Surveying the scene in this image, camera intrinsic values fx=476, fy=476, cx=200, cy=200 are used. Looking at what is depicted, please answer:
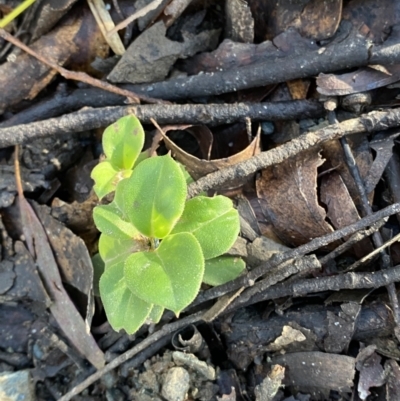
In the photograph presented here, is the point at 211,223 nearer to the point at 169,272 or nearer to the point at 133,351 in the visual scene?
the point at 169,272

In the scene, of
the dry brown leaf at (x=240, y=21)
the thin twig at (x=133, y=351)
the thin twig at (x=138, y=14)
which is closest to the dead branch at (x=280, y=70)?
the dry brown leaf at (x=240, y=21)

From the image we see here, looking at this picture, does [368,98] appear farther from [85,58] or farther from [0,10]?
[0,10]

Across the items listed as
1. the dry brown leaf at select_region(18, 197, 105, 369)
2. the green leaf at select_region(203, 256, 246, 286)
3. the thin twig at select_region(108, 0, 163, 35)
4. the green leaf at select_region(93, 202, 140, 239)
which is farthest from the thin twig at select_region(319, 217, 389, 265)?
the thin twig at select_region(108, 0, 163, 35)

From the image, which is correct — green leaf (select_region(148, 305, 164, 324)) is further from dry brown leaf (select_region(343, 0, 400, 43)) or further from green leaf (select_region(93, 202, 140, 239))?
dry brown leaf (select_region(343, 0, 400, 43))

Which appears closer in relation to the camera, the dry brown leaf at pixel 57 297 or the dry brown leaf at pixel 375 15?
the dry brown leaf at pixel 375 15

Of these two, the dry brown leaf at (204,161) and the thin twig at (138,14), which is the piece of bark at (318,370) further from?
the thin twig at (138,14)

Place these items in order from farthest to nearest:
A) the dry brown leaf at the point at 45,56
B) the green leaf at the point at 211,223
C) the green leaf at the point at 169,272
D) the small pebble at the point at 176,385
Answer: the dry brown leaf at the point at 45,56
the small pebble at the point at 176,385
the green leaf at the point at 211,223
the green leaf at the point at 169,272

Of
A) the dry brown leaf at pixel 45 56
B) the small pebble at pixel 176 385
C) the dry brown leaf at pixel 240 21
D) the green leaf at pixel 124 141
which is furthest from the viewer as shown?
the dry brown leaf at pixel 45 56
